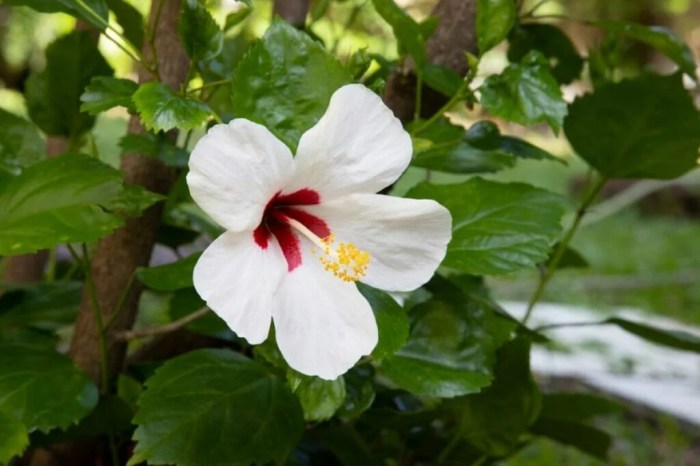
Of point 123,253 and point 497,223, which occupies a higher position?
point 497,223

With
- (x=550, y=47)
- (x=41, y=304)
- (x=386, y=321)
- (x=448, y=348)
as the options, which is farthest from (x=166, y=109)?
(x=550, y=47)

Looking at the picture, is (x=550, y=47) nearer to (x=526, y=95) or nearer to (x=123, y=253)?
(x=526, y=95)

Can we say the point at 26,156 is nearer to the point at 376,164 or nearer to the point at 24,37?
the point at 376,164

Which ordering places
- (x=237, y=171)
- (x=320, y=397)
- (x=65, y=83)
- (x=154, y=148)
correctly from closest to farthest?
(x=237, y=171)
(x=320, y=397)
(x=154, y=148)
(x=65, y=83)

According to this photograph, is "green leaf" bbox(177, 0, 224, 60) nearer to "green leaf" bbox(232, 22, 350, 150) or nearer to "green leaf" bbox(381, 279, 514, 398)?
"green leaf" bbox(232, 22, 350, 150)

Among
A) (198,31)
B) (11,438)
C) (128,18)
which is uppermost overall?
(198,31)

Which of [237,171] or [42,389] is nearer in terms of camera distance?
[237,171]
